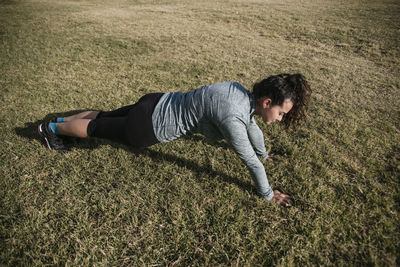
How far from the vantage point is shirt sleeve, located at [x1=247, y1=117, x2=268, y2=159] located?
276cm

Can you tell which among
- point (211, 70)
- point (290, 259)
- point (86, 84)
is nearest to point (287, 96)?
point (290, 259)

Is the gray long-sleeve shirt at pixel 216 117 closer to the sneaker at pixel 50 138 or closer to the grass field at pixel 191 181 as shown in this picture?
the grass field at pixel 191 181

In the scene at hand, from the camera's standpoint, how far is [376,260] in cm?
190

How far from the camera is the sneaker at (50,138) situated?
2977mm

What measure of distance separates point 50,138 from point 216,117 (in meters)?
2.49

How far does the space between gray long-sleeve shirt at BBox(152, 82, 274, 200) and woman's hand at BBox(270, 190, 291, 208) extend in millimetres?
108

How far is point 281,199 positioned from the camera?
248 centimetres

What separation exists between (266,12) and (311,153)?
1428cm

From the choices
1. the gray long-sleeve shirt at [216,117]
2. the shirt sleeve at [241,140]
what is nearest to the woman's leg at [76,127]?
the gray long-sleeve shirt at [216,117]

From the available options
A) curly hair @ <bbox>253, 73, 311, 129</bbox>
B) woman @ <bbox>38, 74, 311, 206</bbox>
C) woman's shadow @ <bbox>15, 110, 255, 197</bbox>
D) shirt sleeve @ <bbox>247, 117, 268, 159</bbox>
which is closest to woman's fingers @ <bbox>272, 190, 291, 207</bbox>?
woman @ <bbox>38, 74, 311, 206</bbox>

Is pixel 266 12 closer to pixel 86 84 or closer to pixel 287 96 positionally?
pixel 86 84

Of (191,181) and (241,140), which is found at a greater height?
(241,140)

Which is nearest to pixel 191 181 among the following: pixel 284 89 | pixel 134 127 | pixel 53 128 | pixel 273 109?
pixel 134 127

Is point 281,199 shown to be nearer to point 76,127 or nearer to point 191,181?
point 191,181
